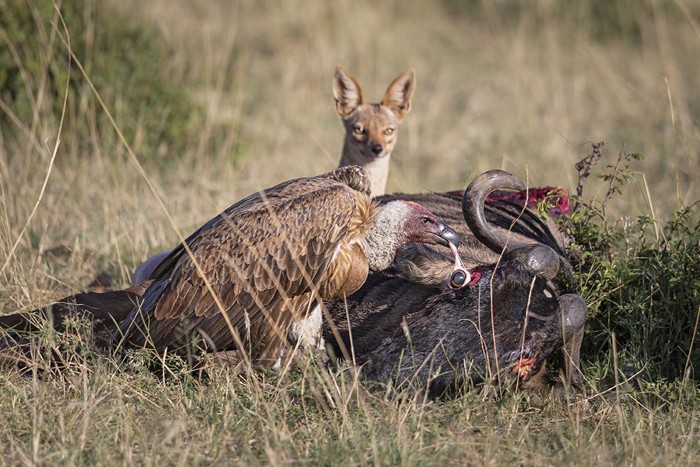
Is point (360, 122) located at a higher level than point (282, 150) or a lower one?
higher

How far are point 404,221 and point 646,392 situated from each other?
121 centimetres

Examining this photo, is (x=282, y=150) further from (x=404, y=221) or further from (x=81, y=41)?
(x=404, y=221)

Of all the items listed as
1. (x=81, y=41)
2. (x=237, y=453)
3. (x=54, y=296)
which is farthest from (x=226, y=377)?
(x=81, y=41)

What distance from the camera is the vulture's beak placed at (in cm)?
397

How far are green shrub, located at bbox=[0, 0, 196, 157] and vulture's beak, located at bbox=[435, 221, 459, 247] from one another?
3.36 m

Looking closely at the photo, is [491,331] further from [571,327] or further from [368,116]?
[368,116]

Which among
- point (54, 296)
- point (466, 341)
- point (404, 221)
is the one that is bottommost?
point (54, 296)

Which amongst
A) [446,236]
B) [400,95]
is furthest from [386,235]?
[400,95]

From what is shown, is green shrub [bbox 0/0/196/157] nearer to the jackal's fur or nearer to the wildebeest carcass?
the jackal's fur

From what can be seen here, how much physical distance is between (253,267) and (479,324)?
0.94m

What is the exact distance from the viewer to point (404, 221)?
160 inches

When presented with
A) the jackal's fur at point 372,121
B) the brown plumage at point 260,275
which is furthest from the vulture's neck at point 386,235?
the jackal's fur at point 372,121

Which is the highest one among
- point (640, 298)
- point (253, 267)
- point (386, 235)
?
point (386, 235)

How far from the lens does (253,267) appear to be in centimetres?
387
